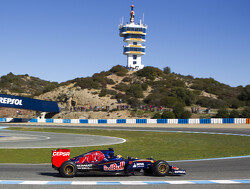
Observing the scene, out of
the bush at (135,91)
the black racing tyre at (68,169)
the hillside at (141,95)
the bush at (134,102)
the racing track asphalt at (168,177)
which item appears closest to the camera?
the racing track asphalt at (168,177)

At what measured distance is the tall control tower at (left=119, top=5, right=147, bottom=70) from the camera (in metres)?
109

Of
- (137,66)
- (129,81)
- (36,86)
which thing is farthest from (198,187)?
(36,86)

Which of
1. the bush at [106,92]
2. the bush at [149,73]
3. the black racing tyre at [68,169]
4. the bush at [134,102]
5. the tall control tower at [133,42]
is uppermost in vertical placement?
the tall control tower at [133,42]

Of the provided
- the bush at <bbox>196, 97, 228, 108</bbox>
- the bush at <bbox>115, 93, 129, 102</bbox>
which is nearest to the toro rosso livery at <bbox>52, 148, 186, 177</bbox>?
the bush at <bbox>115, 93, 129, 102</bbox>

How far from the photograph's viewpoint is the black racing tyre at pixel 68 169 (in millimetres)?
12898

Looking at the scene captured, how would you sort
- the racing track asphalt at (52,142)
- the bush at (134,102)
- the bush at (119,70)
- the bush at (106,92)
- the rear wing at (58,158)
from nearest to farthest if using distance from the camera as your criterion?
the rear wing at (58,158) < the racing track asphalt at (52,142) < the bush at (134,102) < the bush at (106,92) < the bush at (119,70)

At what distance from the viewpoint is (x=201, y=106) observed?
273 ft

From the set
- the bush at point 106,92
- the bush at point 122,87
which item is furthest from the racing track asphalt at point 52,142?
the bush at point 122,87

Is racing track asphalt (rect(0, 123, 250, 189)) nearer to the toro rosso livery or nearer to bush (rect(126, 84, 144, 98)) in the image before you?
the toro rosso livery

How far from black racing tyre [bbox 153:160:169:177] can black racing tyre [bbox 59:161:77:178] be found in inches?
119

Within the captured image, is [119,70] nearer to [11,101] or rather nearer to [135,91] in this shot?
[135,91]

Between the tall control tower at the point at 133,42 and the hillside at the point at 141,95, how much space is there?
12.8 ft

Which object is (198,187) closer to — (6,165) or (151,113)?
(6,165)

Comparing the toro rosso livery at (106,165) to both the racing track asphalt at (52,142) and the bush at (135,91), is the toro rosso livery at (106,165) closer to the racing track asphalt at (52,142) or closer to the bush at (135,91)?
the racing track asphalt at (52,142)
